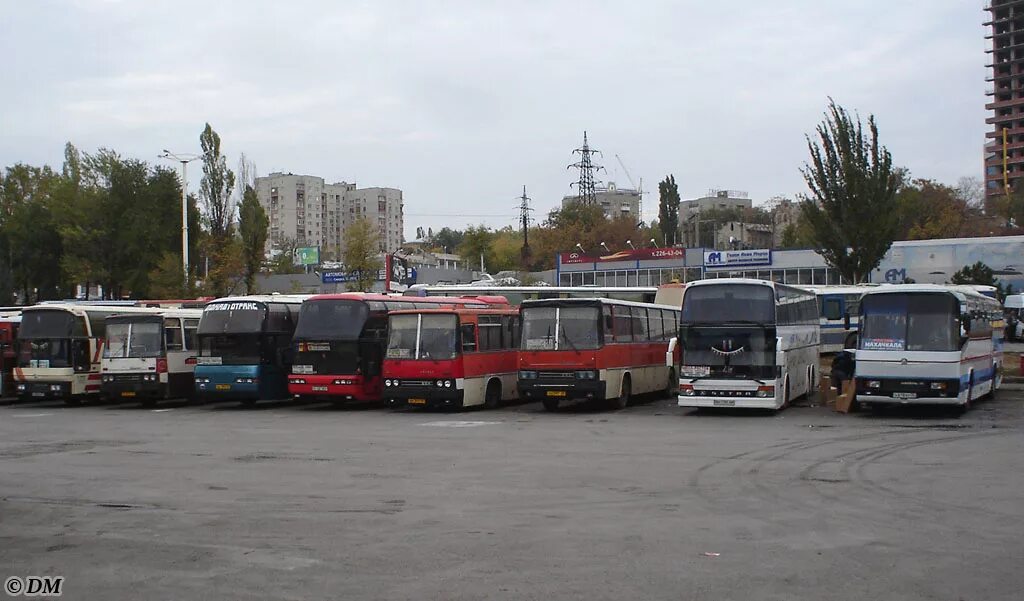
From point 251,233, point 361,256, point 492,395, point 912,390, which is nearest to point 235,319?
point 492,395

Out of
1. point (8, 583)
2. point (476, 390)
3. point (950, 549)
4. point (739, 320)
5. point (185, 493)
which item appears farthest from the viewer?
point (476, 390)

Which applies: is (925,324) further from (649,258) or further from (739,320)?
(649,258)

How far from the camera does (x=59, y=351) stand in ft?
105

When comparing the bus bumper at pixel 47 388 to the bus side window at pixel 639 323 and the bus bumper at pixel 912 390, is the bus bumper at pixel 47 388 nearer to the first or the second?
the bus side window at pixel 639 323

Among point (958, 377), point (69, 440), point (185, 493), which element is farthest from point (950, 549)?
point (69, 440)

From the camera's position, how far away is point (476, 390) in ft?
91.2

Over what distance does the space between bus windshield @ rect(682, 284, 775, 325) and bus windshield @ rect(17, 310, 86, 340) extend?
18931mm

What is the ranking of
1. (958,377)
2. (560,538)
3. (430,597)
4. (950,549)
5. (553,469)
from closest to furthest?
(430,597), (950,549), (560,538), (553,469), (958,377)

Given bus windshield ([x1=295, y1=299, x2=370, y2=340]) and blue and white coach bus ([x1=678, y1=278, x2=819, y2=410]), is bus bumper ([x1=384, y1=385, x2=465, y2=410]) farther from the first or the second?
blue and white coach bus ([x1=678, y1=278, x2=819, y2=410])

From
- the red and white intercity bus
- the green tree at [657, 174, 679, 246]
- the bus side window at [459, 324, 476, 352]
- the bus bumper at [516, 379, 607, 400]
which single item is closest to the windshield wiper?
the bus bumper at [516, 379, 607, 400]

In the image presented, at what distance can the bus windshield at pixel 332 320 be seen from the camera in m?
28.6

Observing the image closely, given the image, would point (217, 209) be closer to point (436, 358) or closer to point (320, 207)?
point (436, 358)

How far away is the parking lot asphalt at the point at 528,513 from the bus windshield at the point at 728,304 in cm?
401

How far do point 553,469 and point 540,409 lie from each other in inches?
515
